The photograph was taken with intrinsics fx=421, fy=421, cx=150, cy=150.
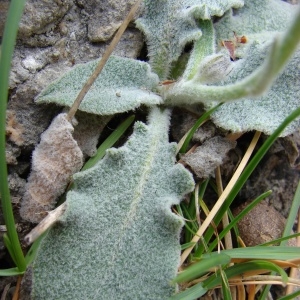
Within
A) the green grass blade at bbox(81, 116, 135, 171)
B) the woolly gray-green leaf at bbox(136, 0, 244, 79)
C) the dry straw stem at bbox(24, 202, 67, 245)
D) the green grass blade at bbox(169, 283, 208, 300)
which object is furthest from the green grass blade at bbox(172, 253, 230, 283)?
the woolly gray-green leaf at bbox(136, 0, 244, 79)

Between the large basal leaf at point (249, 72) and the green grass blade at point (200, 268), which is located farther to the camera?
the large basal leaf at point (249, 72)

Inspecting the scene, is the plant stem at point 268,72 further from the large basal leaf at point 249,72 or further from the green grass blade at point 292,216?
the green grass blade at point 292,216

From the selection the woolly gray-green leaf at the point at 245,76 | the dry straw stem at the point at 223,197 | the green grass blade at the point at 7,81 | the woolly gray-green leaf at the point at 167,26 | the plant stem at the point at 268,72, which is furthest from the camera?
the woolly gray-green leaf at the point at 167,26

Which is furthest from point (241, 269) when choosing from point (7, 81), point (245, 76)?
point (7, 81)

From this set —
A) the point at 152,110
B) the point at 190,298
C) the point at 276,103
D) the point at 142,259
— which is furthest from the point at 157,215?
the point at 276,103

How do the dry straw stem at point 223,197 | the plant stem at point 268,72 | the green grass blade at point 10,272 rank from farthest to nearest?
the dry straw stem at point 223,197 < the green grass blade at point 10,272 < the plant stem at point 268,72

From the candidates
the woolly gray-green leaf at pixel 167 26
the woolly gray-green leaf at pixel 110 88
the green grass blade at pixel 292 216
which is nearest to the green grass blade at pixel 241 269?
the green grass blade at pixel 292 216

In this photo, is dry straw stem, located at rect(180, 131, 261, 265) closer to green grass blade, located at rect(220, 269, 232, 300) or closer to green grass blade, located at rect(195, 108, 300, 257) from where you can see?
green grass blade, located at rect(195, 108, 300, 257)

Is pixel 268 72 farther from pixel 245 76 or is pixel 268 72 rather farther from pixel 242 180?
pixel 245 76
